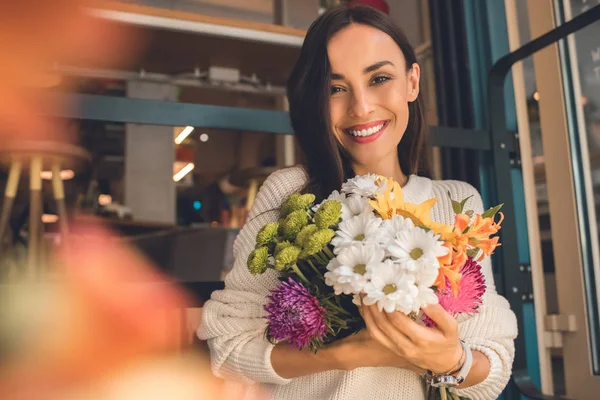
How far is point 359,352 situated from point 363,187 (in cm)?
24

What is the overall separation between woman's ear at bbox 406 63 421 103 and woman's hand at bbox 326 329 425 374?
1.74 feet

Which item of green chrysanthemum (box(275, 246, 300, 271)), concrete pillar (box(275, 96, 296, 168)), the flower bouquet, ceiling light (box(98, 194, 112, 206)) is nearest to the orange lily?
the flower bouquet

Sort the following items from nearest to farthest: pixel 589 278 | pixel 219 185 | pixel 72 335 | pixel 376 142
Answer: pixel 376 142
pixel 589 278
pixel 72 335
pixel 219 185

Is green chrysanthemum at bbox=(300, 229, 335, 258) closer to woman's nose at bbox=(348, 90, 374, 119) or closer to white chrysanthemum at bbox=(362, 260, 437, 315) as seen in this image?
white chrysanthemum at bbox=(362, 260, 437, 315)

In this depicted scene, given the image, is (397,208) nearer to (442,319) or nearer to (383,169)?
(442,319)

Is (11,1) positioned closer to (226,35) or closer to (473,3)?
(226,35)

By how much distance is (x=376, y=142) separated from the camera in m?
1.02

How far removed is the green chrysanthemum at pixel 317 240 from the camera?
2.14ft

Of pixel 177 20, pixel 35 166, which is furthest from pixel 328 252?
pixel 35 166

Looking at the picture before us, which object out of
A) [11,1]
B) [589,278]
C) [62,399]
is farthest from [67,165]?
[589,278]

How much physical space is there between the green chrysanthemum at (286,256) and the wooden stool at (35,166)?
214cm

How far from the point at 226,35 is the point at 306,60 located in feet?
4.09

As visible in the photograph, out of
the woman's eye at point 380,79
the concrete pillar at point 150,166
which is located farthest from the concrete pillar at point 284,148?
the woman's eye at point 380,79

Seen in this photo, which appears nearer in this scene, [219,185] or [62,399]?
[62,399]
